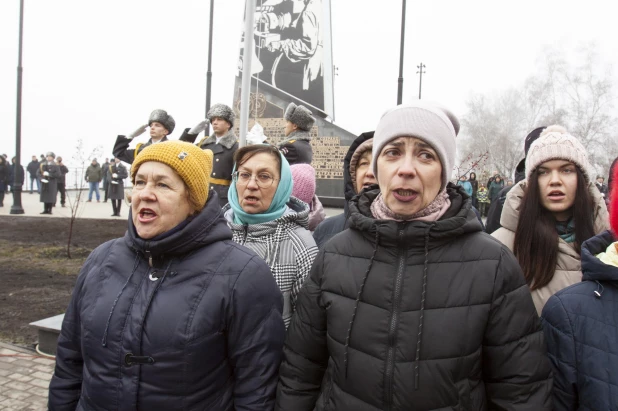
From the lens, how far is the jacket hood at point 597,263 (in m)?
1.71

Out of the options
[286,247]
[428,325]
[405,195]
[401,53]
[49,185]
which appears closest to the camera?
[428,325]

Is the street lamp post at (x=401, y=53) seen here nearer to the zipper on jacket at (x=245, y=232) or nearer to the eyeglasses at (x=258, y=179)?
the eyeglasses at (x=258, y=179)

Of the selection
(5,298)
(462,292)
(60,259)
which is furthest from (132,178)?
(60,259)

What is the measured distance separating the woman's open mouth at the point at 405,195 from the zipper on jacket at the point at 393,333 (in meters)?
0.12

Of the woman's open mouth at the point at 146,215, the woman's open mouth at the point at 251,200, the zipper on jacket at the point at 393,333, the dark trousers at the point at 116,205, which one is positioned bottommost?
the dark trousers at the point at 116,205

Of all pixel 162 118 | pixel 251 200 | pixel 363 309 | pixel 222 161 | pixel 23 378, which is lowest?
pixel 23 378

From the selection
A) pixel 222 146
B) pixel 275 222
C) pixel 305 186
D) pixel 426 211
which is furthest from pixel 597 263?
pixel 222 146

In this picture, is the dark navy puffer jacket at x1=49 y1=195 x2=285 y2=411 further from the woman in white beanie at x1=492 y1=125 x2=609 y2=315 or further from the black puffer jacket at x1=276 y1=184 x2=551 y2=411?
the woman in white beanie at x1=492 y1=125 x2=609 y2=315

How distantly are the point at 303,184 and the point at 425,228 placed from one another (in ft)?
6.75

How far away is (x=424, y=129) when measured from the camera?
1.84m

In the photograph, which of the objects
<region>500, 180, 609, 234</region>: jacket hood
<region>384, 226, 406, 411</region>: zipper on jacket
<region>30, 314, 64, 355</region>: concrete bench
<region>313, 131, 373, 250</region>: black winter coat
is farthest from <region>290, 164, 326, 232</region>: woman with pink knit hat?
<region>30, 314, 64, 355</region>: concrete bench

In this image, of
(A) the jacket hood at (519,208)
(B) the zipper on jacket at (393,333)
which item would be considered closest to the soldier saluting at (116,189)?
(A) the jacket hood at (519,208)

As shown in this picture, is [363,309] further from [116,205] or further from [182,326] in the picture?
[116,205]

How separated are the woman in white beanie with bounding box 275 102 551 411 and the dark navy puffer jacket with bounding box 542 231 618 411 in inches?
4.7
